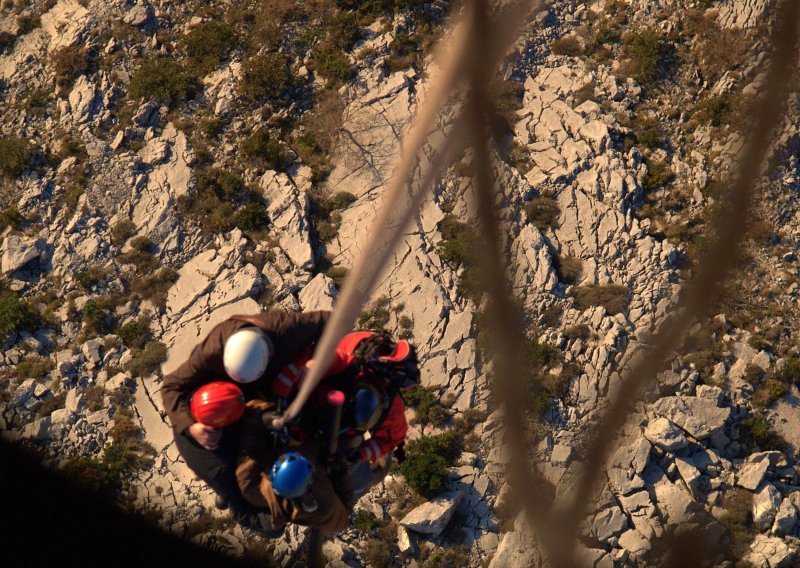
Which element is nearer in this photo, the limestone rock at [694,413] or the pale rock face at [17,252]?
the limestone rock at [694,413]

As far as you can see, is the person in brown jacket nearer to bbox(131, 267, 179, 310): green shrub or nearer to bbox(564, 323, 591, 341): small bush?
bbox(131, 267, 179, 310): green shrub

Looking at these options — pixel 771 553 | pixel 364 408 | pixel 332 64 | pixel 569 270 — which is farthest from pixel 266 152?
pixel 771 553

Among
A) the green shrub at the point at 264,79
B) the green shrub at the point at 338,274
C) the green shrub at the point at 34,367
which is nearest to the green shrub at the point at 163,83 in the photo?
the green shrub at the point at 264,79

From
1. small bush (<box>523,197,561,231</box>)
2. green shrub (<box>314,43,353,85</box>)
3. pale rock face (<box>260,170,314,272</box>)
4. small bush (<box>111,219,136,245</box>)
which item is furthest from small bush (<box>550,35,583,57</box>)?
small bush (<box>111,219,136,245</box>)

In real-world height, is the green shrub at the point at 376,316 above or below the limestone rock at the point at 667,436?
above

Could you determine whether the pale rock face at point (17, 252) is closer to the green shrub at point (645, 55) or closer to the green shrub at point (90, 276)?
the green shrub at point (90, 276)

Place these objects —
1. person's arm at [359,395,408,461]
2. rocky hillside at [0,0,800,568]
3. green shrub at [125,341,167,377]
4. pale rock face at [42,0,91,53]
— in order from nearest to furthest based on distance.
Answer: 1. person's arm at [359,395,408,461]
2. rocky hillside at [0,0,800,568]
3. green shrub at [125,341,167,377]
4. pale rock face at [42,0,91,53]

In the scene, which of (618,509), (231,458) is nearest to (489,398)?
(618,509)
